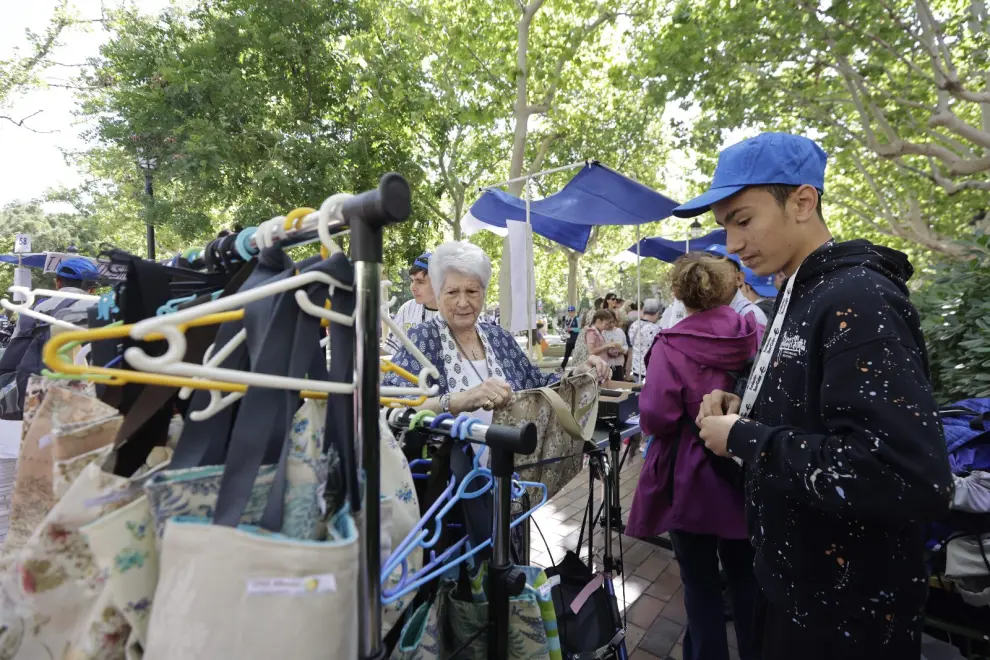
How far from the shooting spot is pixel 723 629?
222cm

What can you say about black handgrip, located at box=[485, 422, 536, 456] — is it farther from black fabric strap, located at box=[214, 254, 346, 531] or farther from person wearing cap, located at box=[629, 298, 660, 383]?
person wearing cap, located at box=[629, 298, 660, 383]

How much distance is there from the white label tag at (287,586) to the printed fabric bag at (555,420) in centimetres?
87

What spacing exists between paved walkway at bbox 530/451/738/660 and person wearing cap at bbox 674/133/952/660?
3.67 ft

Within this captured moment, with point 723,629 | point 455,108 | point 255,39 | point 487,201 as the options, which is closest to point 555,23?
point 455,108

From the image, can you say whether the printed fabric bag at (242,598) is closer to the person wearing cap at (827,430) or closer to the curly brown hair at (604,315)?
the person wearing cap at (827,430)

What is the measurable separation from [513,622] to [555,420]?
81cm

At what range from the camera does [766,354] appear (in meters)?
1.50

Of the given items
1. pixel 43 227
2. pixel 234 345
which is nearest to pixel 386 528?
pixel 234 345

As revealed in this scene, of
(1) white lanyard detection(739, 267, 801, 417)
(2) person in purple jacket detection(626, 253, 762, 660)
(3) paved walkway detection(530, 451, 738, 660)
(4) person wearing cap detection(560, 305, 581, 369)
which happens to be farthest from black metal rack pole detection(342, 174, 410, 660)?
(4) person wearing cap detection(560, 305, 581, 369)

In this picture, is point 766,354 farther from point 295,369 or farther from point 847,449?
point 295,369

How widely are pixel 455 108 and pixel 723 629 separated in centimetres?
996

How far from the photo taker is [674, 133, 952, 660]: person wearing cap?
1054 millimetres

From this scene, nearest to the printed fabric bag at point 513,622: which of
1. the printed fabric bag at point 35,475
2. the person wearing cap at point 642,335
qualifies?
the printed fabric bag at point 35,475

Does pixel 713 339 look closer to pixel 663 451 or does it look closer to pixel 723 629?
pixel 663 451
